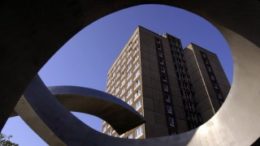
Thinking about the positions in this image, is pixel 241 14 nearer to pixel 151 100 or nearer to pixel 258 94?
pixel 258 94

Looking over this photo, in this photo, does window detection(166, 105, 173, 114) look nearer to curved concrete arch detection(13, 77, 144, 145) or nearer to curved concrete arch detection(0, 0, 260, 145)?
curved concrete arch detection(13, 77, 144, 145)

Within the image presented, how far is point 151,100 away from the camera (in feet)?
116

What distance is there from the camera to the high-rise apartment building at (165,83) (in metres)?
34.3

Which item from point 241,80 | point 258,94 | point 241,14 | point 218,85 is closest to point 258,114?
point 258,94

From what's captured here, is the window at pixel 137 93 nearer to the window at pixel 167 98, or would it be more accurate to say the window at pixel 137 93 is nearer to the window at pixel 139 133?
the window at pixel 167 98

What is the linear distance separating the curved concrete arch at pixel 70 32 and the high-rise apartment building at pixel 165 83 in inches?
973

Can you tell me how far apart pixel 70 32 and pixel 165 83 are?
129 ft

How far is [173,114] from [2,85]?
35277 mm

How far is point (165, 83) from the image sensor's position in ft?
138

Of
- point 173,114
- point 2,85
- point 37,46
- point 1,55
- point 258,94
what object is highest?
point 173,114

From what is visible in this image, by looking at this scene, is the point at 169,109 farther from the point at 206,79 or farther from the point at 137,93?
the point at 206,79

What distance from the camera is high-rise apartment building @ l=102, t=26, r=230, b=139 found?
113 ft

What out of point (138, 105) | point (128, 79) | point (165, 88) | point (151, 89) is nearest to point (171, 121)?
point (138, 105)

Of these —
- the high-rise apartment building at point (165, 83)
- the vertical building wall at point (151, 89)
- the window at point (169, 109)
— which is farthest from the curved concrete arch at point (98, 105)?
the window at point (169, 109)
